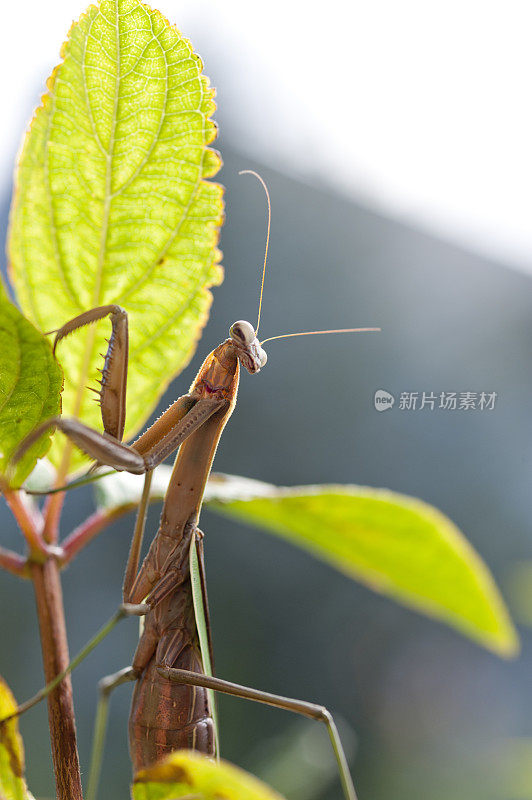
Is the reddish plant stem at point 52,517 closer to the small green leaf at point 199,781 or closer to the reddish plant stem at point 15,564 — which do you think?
the reddish plant stem at point 15,564

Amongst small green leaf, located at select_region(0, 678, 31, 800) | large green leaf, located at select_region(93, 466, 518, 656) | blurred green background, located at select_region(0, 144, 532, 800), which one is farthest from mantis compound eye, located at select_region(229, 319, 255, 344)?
blurred green background, located at select_region(0, 144, 532, 800)

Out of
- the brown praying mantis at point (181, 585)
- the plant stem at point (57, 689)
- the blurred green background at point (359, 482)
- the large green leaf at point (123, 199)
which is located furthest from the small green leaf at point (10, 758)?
the blurred green background at point (359, 482)

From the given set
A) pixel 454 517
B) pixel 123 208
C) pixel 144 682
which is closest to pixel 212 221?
pixel 123 208

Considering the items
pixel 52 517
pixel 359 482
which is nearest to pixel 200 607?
pixel 52 517

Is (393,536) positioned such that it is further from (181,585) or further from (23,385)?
(23,385)

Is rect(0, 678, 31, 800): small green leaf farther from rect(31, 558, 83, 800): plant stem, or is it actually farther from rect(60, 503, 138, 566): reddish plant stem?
rect(60, 503, 138, 566): reddish plant stem

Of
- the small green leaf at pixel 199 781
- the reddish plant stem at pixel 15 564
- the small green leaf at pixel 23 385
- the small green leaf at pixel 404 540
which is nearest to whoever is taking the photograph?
the small green leaf at pixel 199 781
